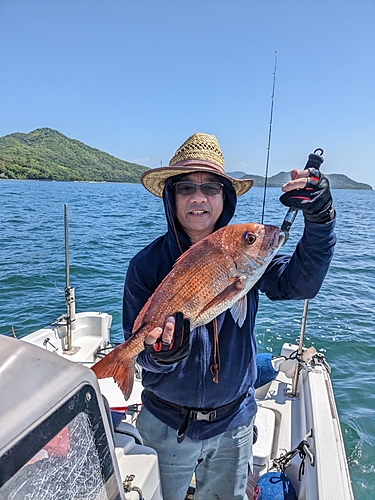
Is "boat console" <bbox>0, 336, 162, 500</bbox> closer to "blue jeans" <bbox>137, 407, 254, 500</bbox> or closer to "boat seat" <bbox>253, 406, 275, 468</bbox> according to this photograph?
"blue jeans" <bbox>137, 407, 254, 500</bbox>

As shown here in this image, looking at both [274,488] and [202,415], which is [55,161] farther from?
[202,415]

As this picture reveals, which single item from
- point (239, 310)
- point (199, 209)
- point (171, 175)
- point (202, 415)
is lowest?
point (202, 415)

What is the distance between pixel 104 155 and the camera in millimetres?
180750

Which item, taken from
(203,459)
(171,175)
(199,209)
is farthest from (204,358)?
(171,175)

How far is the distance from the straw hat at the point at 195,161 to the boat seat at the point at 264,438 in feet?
8.72

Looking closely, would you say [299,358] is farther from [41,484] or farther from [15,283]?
[15,283]

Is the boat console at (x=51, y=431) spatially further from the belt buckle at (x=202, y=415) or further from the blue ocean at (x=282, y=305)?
the blue ocean at (x=282, y=305)

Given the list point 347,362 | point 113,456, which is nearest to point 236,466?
point 113,456

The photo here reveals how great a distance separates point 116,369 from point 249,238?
1086mm

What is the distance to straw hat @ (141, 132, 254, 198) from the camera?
90.8 inches

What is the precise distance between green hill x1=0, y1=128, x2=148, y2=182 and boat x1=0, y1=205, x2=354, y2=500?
4613 inches

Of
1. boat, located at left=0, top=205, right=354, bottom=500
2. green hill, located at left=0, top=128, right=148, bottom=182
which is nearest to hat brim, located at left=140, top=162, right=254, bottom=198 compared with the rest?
boat, located at left=0, top=205, right=354, bottom=500

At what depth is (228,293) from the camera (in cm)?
193

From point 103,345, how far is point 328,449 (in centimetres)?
374
